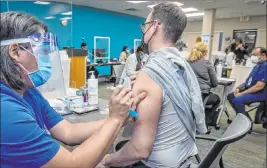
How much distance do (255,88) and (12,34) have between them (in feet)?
11.0

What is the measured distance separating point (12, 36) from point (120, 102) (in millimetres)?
430

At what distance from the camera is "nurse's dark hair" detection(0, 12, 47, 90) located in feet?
2.29

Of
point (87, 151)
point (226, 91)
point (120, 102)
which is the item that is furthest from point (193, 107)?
point (226, 91)

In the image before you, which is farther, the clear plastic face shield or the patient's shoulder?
the patient's shoulder

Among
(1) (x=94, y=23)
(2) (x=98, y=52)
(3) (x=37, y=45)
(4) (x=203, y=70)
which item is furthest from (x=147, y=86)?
(1) (x=94, y=23)

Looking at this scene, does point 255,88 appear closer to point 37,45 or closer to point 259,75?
point 259,75

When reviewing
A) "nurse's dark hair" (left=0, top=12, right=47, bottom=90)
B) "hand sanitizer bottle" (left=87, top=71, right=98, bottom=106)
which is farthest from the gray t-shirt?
"nurse's dark hair" (left=0, top=12, right=47, bottom=90)

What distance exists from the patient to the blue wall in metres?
5.55

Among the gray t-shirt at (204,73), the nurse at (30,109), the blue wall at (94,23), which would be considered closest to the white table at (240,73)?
the gray t-shirt at (204,73)

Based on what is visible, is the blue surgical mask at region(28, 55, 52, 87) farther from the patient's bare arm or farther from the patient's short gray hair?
the patient's short gray hair

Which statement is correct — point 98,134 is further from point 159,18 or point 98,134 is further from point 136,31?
point 136,31

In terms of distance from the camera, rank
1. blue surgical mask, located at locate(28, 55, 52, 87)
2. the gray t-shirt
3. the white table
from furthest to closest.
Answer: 1. the white table
2. the gray t-shirt
3. blue surgical mask, located at locate(28, 55, 52, 87)

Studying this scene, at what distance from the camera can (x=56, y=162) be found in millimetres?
652

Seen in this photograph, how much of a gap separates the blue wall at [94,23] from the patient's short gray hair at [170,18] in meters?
5.52
